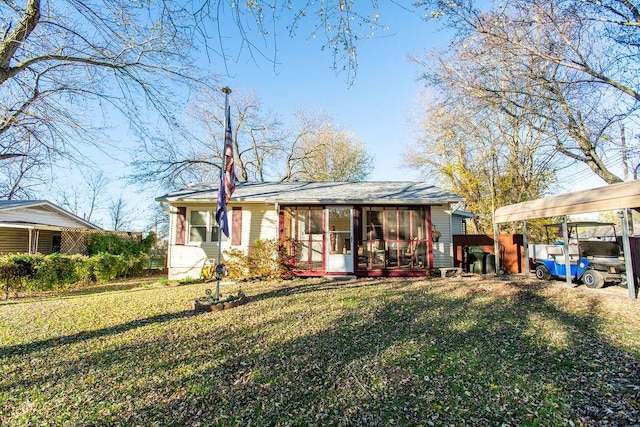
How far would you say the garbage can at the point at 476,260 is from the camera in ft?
36.0

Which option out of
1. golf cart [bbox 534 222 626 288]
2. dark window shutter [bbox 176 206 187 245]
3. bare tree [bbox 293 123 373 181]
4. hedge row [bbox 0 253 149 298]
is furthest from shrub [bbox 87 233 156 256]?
golf cart [bbox 534 222 626 288]

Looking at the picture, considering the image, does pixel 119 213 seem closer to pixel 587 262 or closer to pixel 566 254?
pixel 566 254

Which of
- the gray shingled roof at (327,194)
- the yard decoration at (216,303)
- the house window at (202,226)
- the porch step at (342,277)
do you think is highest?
the gray shingled roof at (327,194)

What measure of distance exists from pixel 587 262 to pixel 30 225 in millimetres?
19706

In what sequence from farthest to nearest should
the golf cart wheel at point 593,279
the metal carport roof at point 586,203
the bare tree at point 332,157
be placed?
the bare tree at point 332,157 < the golf cart wheel at point 593,279 < the metal carport roof at point 586,203

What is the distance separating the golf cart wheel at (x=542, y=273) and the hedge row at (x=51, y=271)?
14.9 meters

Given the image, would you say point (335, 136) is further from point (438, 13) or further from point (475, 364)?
point (475, 364)

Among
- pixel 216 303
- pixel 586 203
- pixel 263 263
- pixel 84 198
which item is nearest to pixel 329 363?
pixel 216 303

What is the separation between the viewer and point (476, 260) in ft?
36.5

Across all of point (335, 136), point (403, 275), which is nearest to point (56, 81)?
point (403, 275)

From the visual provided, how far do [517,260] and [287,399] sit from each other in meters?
11.1

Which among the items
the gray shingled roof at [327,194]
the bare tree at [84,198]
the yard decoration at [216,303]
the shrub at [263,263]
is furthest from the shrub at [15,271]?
the bare tree at [84,198]

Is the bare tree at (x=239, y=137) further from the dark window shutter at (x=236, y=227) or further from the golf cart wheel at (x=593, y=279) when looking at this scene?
the golf cart wheel at (x=593, y=279)

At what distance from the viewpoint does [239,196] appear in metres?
11.3
